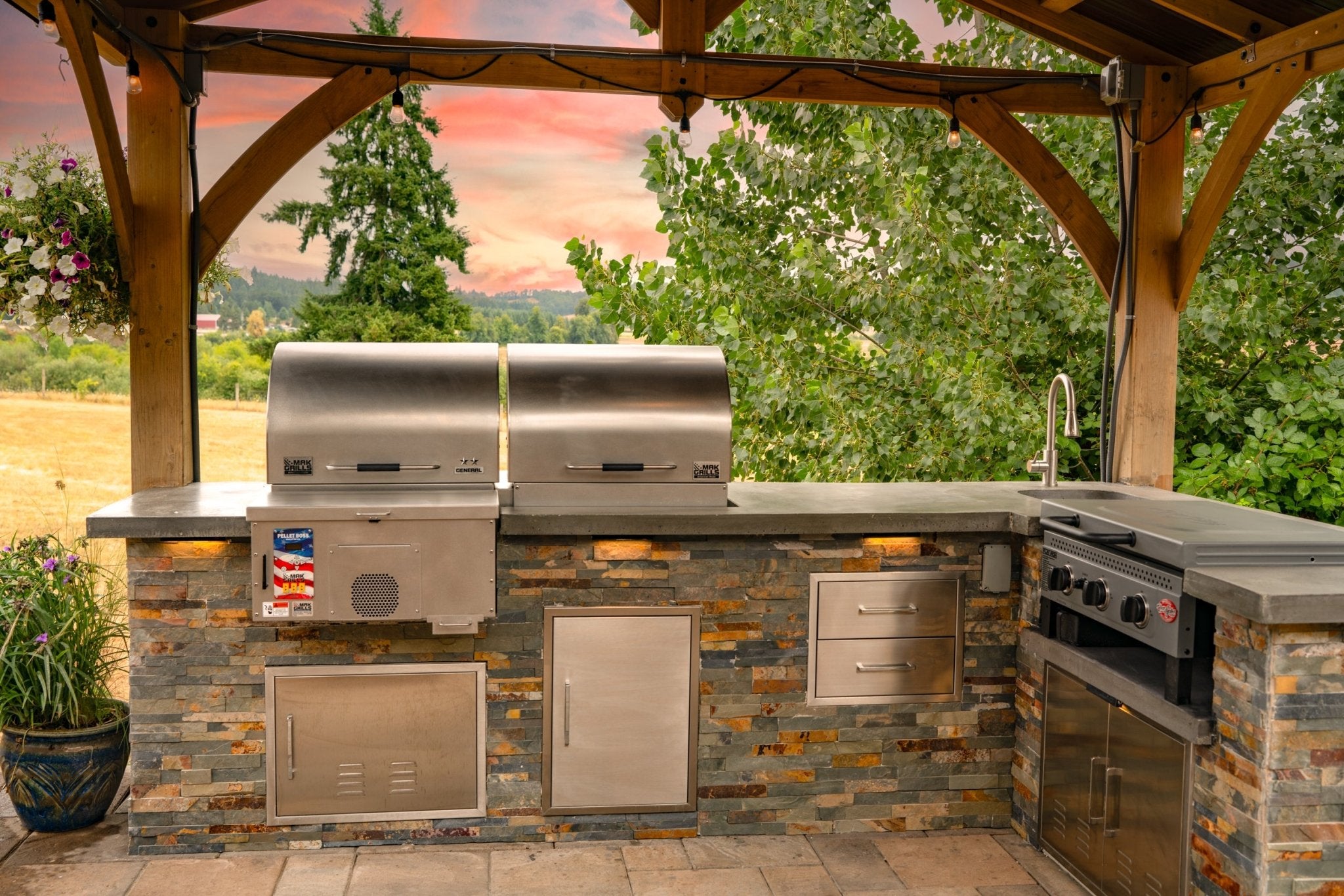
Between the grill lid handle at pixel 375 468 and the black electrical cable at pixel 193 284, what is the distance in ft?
2.58

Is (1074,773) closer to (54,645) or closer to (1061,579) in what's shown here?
(1061,579)

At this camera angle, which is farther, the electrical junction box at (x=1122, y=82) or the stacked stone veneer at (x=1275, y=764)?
the electrical junction box at (x=1122, y=82)

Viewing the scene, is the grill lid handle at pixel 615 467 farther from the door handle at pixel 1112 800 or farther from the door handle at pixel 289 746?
the door handle at pixel 1112 800

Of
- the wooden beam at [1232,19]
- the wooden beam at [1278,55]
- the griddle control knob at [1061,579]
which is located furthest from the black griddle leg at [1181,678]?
the wooden beam at [1232,19]

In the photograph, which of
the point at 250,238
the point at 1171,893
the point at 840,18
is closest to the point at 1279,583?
the point at 1171,893

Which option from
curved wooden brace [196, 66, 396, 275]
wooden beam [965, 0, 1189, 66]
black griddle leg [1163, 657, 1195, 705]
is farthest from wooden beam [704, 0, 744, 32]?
black griddle leg [1163, 657, 1195, 705]

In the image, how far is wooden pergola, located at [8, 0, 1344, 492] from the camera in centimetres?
371

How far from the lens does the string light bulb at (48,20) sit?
9.96 feet

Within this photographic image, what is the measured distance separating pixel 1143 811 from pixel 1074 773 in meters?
0.35

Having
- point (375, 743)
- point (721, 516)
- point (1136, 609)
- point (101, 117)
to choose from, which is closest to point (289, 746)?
point (375, 743)

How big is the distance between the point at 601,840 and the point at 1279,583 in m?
2.15

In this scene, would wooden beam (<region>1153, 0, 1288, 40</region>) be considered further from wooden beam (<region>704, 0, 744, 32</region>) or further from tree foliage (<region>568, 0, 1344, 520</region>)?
tree foliage (<region>568, 0, 1344, 520</region>)

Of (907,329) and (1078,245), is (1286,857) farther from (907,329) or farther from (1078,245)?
(907,329)

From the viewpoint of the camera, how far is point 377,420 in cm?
339
